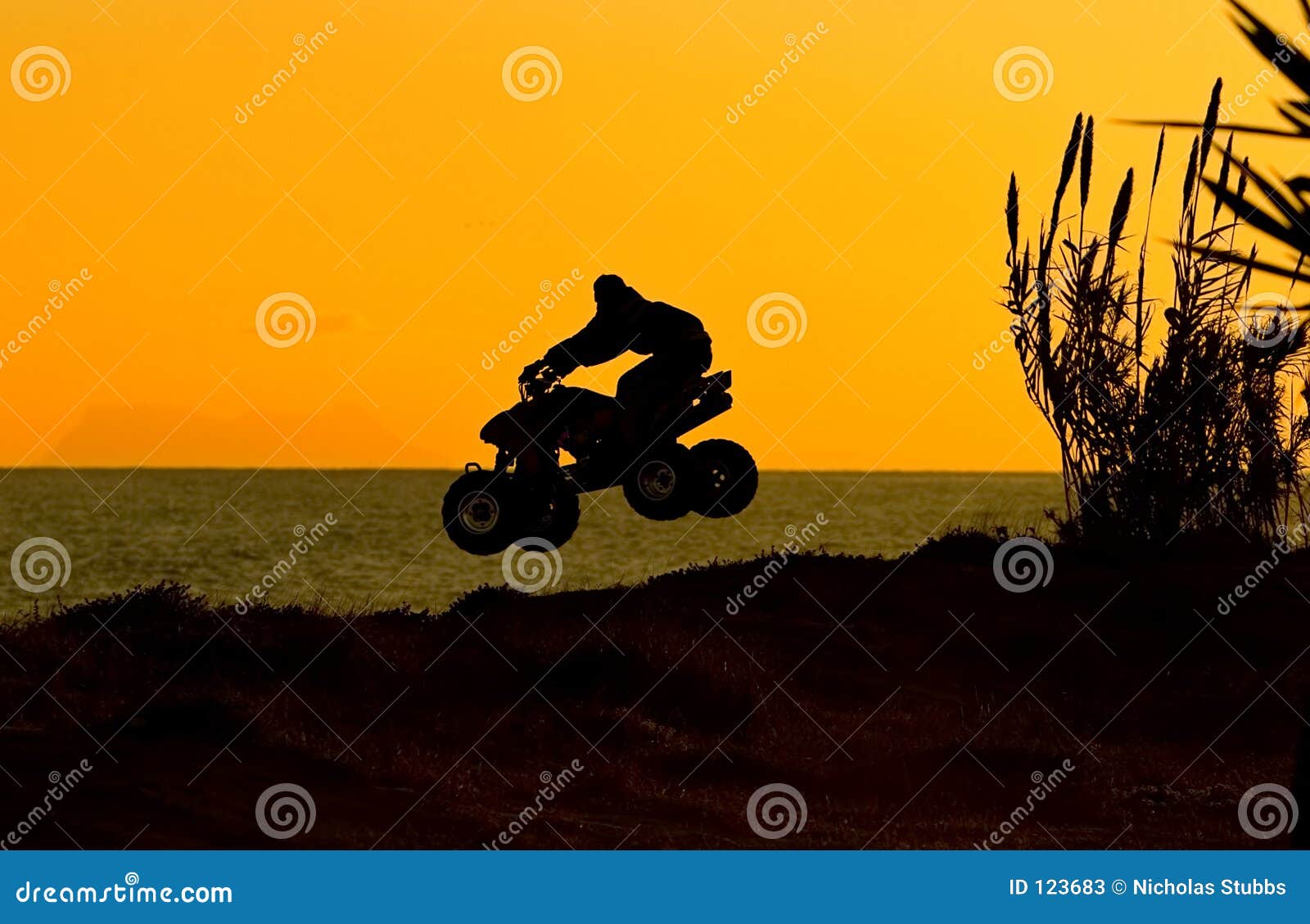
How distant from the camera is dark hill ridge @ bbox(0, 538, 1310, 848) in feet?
38.1

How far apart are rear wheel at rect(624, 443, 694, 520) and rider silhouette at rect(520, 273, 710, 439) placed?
33cm

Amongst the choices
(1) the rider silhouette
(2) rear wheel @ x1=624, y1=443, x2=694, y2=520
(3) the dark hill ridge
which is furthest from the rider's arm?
(3) the dark hill ridge

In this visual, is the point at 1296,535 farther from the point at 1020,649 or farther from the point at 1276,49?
the point at 1276,49

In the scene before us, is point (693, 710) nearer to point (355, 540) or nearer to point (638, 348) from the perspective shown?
point (638, 348)

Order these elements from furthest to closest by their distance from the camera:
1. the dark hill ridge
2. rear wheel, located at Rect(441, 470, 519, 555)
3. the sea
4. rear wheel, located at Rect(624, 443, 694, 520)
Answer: the sea, rear wheel, located at Rect(624, 443, 694, 520), rear wheel, located at Rect(441, 470, 519, 555), the dark hill ridge

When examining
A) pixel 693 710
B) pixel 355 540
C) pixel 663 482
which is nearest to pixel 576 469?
pixel 663 482

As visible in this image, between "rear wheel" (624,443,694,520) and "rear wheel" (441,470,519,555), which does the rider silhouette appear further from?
"rear wheel" (441,470,519,555)

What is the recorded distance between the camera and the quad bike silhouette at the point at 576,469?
14.8 m

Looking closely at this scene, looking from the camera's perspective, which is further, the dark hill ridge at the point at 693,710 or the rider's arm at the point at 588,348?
the rider's arm at the point at 588,348

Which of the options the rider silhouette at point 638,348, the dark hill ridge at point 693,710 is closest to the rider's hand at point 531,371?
the rider silhouette at point 638,348

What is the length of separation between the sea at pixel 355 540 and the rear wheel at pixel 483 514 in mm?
666

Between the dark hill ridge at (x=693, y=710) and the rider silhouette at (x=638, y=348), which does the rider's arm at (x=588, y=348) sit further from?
the dark hill ridge at (x=693, y=710)

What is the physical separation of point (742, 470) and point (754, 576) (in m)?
3.56

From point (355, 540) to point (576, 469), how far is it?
61.2 metres
